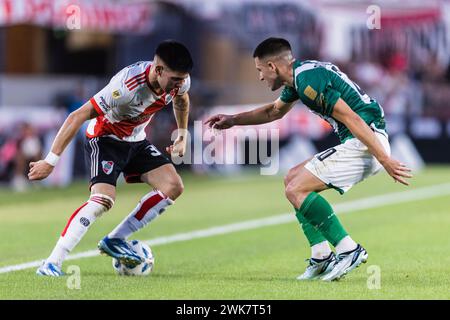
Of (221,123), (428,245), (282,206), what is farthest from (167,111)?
(221,123)

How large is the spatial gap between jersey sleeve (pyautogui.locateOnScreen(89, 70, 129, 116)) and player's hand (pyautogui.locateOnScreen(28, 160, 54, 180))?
2.28 ft

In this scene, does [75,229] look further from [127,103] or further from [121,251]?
[127,103]

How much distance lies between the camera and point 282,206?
17984 mm

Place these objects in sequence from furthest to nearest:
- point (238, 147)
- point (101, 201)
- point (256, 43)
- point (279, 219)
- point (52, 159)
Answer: point (256, 43) < point (238, 147) < point (279, 219) < point (101, 201) < point (52, 159)

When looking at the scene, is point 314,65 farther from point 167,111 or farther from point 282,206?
point 167,111

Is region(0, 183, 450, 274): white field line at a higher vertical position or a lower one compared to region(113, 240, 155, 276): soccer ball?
lower

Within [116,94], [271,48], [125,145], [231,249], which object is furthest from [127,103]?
[231,249]

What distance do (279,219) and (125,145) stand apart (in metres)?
6.35

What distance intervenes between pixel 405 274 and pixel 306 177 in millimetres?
1344

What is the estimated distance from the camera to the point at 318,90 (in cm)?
876

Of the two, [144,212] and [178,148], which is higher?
[178,148]

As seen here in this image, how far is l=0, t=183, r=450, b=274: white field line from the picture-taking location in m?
11.4

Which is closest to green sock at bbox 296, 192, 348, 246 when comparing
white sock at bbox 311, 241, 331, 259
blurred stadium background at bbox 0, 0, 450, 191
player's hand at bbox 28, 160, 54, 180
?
white sock at bbox 311, 241, 331, 259

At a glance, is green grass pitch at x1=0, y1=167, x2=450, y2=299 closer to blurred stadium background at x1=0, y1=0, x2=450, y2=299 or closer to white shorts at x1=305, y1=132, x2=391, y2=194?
blurred stadium background at x1=0, y1=0, x2=450, y2=299
